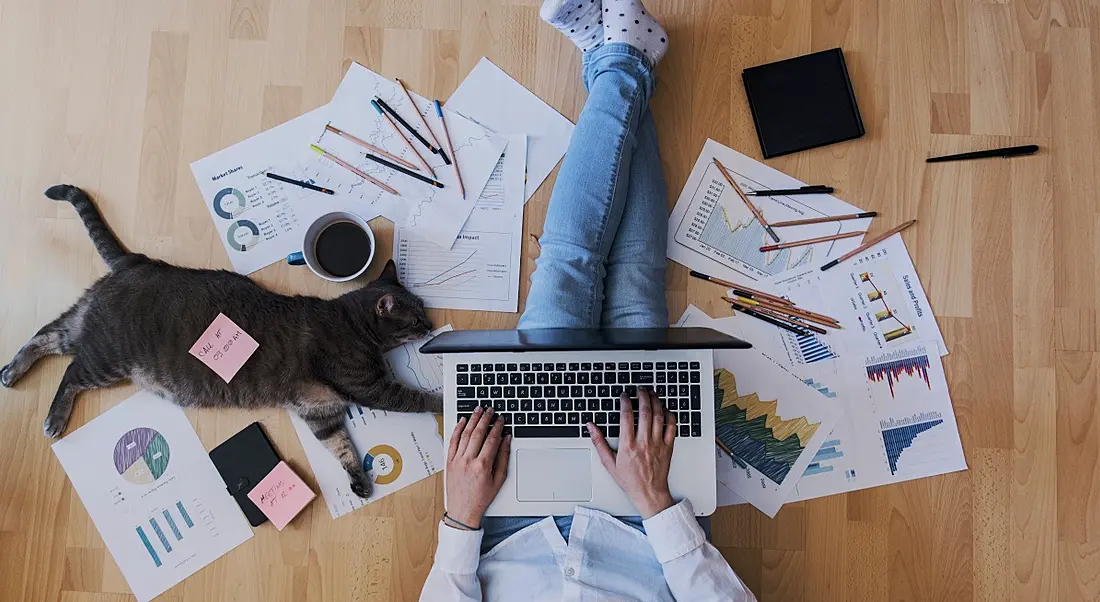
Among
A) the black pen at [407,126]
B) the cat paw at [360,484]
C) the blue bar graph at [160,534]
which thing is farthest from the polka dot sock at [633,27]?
the blue bar graph at [160,534]

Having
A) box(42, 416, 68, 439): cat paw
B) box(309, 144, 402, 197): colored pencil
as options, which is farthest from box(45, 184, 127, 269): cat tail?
box(309, 144, 402, 197): colored pencil

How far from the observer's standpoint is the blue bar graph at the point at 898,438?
1301mm

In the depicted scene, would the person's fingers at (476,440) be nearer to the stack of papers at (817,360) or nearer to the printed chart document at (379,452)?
the printed chart document at (379,452)

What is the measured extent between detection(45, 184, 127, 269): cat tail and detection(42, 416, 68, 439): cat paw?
0.32 m

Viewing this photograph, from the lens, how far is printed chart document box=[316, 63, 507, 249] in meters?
1.36

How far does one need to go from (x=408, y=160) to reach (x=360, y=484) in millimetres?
651

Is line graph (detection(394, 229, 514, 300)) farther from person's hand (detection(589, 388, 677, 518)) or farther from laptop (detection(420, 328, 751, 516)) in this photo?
person's hand (detection(589, 388, 677, 518))

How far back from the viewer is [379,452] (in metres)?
1.33

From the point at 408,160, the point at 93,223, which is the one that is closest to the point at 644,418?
the point at 408,160

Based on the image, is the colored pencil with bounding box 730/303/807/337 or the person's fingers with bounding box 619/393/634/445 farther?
the colored pencil with bounding box 730/303/807/337

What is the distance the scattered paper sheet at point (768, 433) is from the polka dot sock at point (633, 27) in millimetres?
662

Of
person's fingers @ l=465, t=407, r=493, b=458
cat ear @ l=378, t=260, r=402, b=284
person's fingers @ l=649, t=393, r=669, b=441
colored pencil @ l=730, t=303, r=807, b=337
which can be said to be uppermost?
cat ear @ l=378, t=260, r=402, b=284

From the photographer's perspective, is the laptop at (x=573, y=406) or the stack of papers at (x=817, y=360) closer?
the laptop at (x=573, y=406)

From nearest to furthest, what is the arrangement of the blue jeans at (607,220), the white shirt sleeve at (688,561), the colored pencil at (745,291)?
the white shirt sleeve at (688,561), the blue jeans at (607,220), the colored pencil at (745,291)
